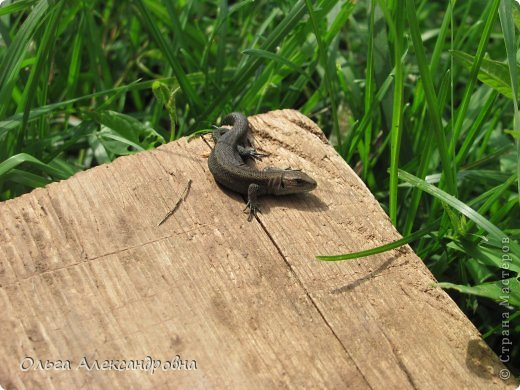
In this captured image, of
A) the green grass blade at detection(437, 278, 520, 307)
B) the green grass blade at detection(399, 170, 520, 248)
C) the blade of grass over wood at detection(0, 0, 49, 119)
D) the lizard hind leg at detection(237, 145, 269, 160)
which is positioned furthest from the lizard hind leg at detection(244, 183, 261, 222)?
the blade of grass over wood at detection(0, 0, 49, 119)

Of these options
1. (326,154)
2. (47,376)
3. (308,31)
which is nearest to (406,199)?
(326,154)

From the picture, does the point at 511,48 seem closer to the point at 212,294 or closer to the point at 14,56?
the point at 212,294

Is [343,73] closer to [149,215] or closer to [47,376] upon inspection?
[149,215]

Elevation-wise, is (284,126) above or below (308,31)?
below

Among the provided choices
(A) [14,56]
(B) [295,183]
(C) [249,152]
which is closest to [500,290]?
(B) [295,183]

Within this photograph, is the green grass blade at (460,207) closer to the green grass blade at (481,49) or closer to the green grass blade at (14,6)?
the green grass blade at (481,49)

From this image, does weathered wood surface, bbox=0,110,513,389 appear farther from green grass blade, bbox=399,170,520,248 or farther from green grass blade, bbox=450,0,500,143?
green grass blade, bbox=450,0,500,143
